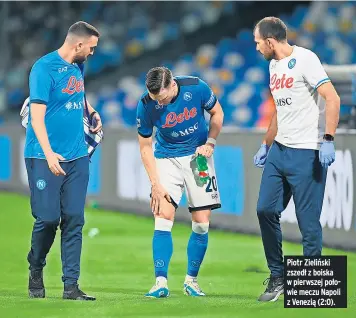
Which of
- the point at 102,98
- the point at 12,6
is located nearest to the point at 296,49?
the point at 102,98

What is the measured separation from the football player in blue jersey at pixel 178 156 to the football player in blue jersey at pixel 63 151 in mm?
696

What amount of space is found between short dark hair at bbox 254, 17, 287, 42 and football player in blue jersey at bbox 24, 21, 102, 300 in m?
1.26

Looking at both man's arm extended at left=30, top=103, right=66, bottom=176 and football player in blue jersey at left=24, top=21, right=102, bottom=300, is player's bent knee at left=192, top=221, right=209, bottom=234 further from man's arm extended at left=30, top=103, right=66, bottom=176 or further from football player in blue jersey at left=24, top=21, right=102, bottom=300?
man's arm extended at left=30, top=103, right=66, bottom=176

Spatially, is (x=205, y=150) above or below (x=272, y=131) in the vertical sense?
below

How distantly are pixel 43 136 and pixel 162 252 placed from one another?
148 centimetres

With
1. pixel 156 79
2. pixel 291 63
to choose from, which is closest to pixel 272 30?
pixel 291 63

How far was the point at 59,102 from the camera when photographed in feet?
27.6

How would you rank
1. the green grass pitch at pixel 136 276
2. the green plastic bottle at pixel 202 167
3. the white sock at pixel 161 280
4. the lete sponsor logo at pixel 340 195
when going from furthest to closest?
the lete sponsor logo at pixel 340 195
the green plastic bottle at pixel 202 167
the white sock at pixel 161 280
the green grass pitch at pixel 136 276

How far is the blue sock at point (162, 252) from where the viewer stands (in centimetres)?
888

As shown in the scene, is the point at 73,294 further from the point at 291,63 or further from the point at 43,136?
the point at 291,63

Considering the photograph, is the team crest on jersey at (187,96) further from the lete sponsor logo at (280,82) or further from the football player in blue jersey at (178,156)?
the lete sponsor logo at (280,82)

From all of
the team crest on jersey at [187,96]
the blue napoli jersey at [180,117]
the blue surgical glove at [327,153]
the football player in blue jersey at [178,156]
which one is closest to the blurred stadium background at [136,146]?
the football player in blue jersey at [178,156]

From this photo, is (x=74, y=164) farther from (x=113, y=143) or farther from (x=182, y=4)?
(x=182, y=4)

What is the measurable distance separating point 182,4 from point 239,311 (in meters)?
24.8
